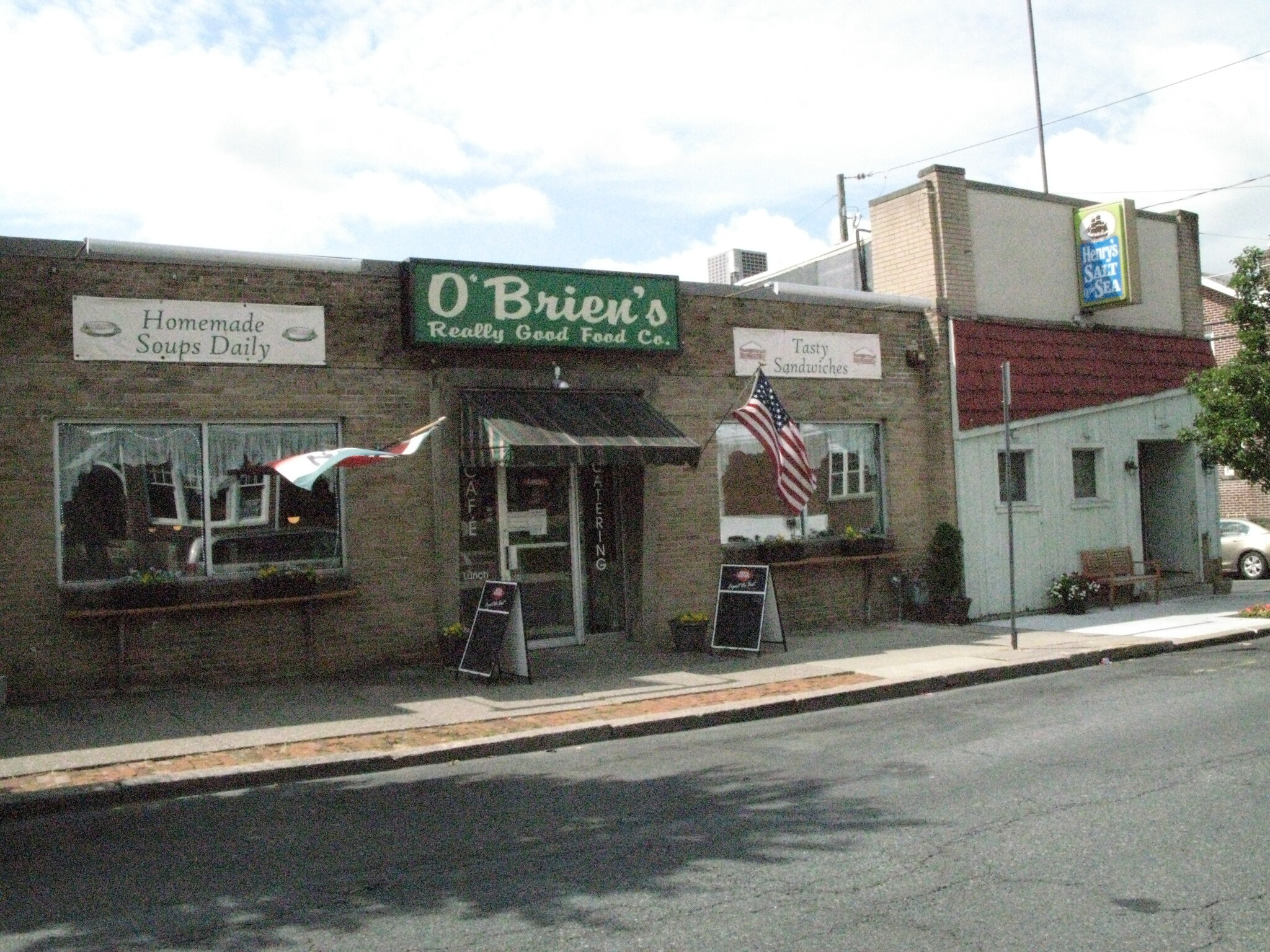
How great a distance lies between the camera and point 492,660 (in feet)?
36.8

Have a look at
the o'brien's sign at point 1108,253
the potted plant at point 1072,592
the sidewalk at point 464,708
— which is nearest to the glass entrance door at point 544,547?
the sidewalk at point 464,708

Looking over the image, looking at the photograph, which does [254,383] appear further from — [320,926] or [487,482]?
[320,926]

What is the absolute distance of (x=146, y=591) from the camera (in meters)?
10.6

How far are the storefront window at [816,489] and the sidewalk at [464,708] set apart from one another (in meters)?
1.43

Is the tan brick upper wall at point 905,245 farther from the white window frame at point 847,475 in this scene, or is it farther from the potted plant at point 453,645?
the potted plant at point 453,645

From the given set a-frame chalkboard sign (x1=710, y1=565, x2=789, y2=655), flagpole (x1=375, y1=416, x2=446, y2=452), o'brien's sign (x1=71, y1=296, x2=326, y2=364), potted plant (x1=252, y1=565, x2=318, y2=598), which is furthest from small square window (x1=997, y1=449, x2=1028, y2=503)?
potted plant (x1=252, y1=565, x2=318, y2=598)

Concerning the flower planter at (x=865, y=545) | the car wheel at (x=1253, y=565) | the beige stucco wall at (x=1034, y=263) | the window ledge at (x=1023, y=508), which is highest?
the beige stucco wall at (x=1034, y=263)

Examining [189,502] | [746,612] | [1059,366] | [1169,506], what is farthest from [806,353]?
[1169,506]

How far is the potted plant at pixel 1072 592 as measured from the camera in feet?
53.5

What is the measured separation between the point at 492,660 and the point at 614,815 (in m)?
4.58

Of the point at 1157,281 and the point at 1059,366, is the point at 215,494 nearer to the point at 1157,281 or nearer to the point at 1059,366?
the point at 1059,366

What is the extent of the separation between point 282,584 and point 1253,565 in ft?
67.1

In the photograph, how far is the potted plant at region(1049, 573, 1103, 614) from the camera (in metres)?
16.3

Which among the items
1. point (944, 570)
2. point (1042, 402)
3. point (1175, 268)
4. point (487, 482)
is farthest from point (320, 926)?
point (1175, 268)
